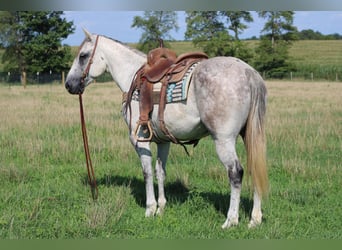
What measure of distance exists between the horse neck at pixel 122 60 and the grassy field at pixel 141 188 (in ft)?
5.29

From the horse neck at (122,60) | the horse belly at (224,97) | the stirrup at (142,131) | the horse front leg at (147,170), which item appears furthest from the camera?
the horse neck at (122,60)

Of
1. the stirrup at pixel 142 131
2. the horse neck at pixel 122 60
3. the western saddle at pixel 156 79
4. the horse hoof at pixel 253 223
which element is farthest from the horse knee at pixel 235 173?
the horse neck at pixel 122 60

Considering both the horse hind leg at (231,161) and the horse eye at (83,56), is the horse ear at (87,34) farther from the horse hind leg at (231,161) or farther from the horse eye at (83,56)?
the horse hind leg at (231,161)

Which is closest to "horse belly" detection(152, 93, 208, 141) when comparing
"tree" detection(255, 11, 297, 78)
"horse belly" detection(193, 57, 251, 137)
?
"horse belly" detection(193, 57, 251, 137)

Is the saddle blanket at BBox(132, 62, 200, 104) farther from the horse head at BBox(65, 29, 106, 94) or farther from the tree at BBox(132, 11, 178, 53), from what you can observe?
the tree at BBox(132, 11, 178, 53)

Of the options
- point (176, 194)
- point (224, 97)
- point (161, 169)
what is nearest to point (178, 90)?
point (224, 97)

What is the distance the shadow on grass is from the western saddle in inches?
40.7

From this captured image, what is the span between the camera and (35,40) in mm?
38344

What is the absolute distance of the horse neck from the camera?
5707 millimetres

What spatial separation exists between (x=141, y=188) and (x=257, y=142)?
238 centimetres

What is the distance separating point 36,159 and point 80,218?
3.20 meters

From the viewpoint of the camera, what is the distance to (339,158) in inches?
307

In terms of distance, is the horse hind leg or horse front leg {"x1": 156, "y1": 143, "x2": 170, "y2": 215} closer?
the horse hind leg

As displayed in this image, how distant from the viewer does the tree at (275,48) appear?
144 ft
